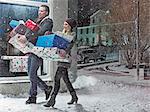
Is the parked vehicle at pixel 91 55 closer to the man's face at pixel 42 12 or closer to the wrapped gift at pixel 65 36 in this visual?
the wrapped gift at pixel 65 36

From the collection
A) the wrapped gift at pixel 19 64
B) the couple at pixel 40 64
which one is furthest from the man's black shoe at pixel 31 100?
the wrapped gift at pixel 19 64

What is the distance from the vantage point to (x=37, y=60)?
99 centimetres

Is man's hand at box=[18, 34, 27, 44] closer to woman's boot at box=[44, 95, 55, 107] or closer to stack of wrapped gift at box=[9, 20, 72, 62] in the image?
stack of wrapped gift at box=[9, 20, 72, 62]

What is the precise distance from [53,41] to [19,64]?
0.53 feet

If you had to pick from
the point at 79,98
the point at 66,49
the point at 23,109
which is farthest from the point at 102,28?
the point at 23,109

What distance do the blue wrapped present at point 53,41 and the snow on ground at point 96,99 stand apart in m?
0.13

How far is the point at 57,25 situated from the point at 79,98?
274 mm

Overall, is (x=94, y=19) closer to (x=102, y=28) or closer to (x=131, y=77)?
(x=102, y=28)

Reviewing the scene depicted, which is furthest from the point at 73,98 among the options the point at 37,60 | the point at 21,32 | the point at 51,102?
the point at 21,32

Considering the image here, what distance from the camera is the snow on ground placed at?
98 cm

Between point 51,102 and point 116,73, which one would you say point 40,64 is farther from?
point 116,73

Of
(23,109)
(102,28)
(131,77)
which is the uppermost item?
(102,28)

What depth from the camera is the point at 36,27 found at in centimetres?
98

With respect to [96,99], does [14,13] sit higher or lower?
higher
